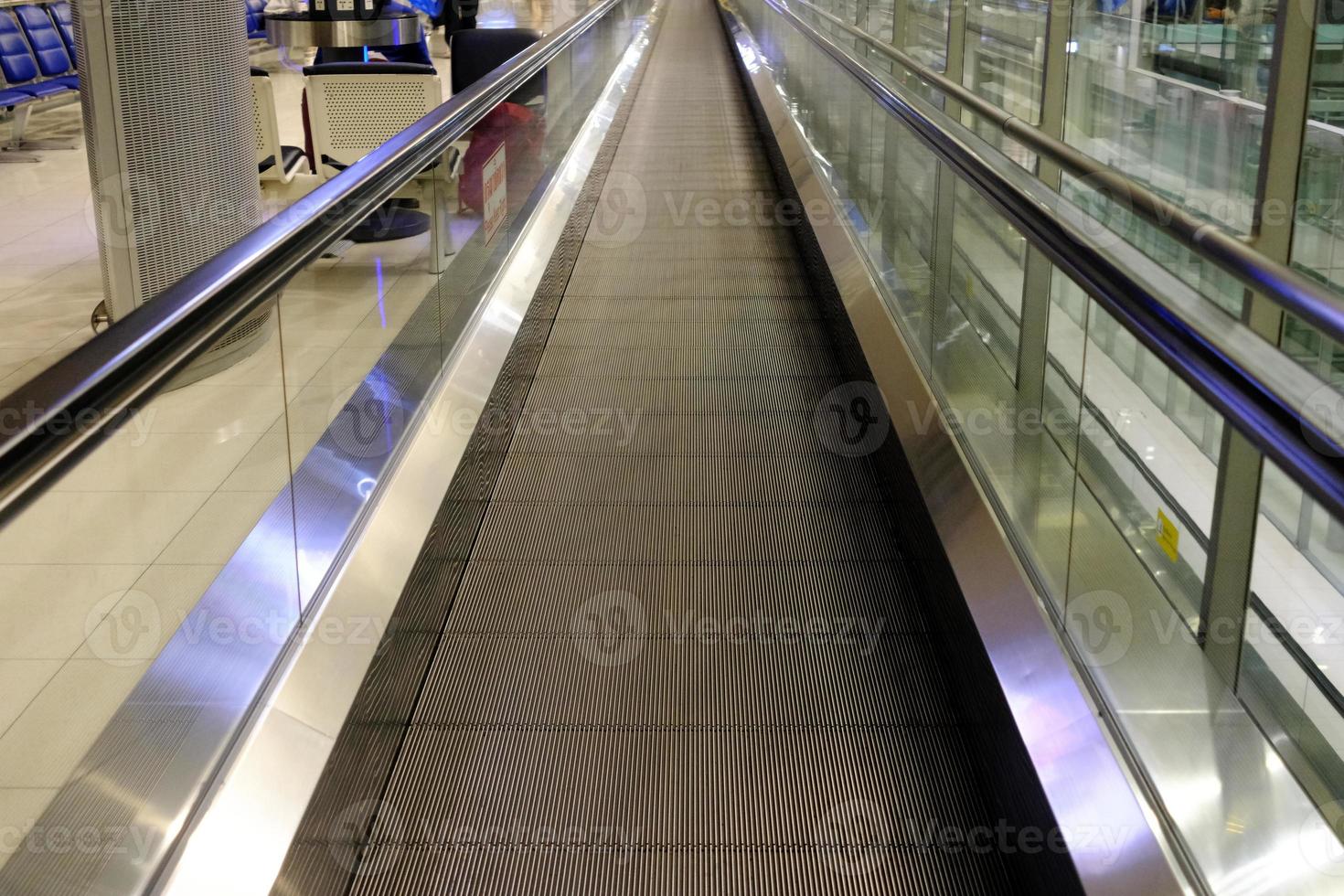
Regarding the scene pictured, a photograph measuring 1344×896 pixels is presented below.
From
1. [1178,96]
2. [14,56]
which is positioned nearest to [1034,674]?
[1178,96]

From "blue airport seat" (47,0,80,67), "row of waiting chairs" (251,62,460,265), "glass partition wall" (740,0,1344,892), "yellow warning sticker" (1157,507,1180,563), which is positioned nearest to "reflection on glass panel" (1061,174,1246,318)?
"glass partition wall" (740,0,1344,892)

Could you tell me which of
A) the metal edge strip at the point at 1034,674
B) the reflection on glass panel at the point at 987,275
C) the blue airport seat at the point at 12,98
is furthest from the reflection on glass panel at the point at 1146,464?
the blue airport seat at the point at 12,98

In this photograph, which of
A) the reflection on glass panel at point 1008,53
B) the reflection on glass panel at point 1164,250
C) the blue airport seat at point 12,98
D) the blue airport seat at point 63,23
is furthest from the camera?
the blue airport seat at point 63,23

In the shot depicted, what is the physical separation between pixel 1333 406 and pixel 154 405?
4.34 feet

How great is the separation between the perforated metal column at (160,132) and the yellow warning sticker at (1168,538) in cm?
482

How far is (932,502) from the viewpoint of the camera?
2941 millimetres

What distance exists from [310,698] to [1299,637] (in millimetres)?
1490

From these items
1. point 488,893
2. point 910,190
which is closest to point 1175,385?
point 488,893

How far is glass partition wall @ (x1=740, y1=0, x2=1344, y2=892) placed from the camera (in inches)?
63.2

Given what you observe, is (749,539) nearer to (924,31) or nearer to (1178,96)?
(1178,96)

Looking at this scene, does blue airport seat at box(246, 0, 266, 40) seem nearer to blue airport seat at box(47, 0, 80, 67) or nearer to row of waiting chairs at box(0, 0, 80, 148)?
blue airport seat at box(47, 0, 80, 67)

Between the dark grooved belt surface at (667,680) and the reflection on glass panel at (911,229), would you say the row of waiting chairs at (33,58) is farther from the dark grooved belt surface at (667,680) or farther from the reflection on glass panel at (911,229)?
the reflection on glass panel at (911,229)

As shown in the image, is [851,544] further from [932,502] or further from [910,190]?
[910,190]

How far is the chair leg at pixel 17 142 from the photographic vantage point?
11.9 meters
